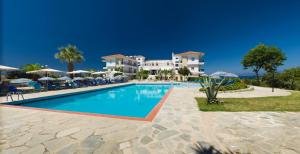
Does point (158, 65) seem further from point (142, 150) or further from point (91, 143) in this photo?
point (142, 150)

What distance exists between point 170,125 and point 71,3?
31.9 m

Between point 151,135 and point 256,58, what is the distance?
3648cm

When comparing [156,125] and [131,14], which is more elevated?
[131,14]

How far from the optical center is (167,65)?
207ft

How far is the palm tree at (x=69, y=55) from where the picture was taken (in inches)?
1098

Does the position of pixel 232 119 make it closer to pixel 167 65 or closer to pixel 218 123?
pixel 218 123

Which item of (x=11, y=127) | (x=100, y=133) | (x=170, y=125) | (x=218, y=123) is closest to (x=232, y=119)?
(x=218, y=123)

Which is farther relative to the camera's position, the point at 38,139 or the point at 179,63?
the point at 179,63

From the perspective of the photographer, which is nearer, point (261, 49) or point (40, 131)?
point (40, 131)

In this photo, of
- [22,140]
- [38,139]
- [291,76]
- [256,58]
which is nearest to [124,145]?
[38,139]

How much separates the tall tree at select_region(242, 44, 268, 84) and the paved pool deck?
31.5 m

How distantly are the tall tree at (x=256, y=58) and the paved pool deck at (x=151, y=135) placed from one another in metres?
31.5

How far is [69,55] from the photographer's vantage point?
2816cm

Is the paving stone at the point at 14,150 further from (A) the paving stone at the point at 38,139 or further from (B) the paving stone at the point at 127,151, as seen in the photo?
(B) the paving stone at the point at 127,151
